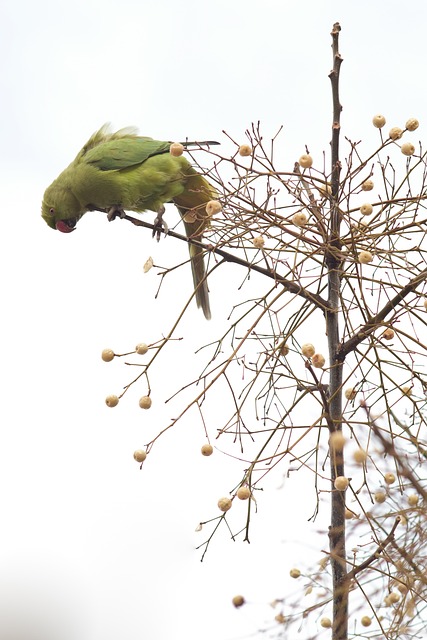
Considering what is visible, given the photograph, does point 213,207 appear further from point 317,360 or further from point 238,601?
point 238,601

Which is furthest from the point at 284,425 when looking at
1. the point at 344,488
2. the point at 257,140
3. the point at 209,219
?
the point at 257,140

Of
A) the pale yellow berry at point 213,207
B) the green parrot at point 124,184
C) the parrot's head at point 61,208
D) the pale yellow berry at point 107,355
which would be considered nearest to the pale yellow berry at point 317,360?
the pale yellow berry at point 213,207

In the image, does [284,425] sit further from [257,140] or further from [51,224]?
[51,224]

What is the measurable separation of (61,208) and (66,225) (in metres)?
0.08

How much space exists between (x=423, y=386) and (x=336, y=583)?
1.36 ft

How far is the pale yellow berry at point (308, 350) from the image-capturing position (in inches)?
62.0

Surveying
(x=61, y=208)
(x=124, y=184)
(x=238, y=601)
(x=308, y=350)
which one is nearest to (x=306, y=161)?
(x=308, y=350)

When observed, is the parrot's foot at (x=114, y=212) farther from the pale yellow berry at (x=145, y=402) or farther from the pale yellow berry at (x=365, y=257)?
the pale yellow berry at (x=365, y=257)

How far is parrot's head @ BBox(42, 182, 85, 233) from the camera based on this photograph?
352 centimetres

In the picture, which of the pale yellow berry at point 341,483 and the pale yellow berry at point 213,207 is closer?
the pale yellow berry at point 341,483

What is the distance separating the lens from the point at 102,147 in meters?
3.51

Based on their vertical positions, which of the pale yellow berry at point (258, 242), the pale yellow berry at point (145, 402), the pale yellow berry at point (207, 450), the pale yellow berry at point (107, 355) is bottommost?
the pale yellow berry at point (207, 450)

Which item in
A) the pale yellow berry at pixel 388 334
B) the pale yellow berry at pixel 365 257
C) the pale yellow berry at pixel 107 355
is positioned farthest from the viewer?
the pale yellow berry at pixel 107 355

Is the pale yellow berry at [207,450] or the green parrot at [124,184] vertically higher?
the green parrot at [124,184]
